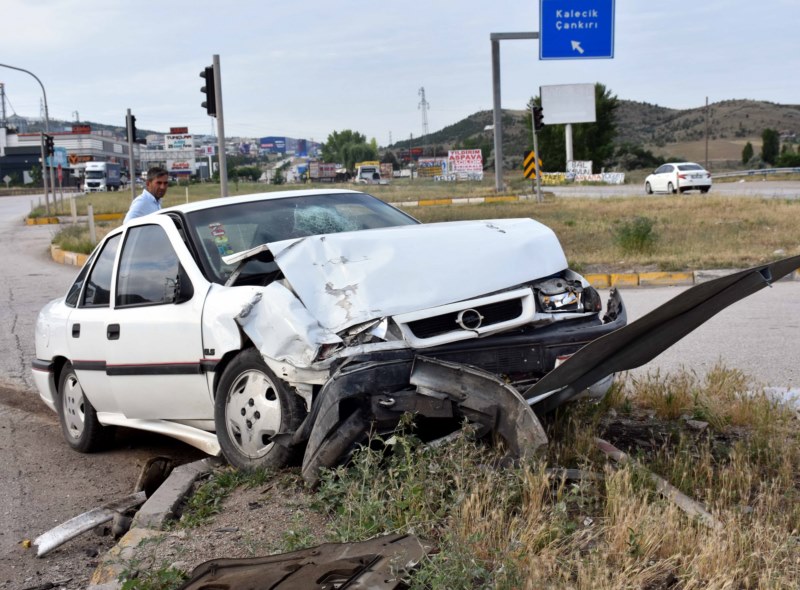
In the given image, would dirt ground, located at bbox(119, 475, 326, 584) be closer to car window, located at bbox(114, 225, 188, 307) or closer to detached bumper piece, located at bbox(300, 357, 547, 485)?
detached bumper piece, located at bbox(300, 357, 547, 485)

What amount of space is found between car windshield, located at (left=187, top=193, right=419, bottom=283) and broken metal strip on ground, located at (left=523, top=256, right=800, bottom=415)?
1796 mm

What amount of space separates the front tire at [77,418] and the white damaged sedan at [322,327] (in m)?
0.36

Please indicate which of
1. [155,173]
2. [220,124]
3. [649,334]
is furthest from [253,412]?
[220,124]

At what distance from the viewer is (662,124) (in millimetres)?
145375

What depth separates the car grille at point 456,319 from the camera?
4473mm

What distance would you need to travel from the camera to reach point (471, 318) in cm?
454

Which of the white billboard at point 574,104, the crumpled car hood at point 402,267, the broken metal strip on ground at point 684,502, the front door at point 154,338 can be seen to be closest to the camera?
the broken metal strip on ground at point 684,502

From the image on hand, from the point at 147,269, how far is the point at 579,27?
2001 cm

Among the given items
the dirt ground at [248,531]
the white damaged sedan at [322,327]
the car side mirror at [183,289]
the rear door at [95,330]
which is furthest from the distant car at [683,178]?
the dirt ground at [248,531]

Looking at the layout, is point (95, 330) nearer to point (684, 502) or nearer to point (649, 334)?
point (649, 334)

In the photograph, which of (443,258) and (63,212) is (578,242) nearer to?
(443,258)

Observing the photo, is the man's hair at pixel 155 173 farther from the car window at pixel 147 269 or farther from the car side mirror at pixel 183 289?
the car side mirror at pixel 183 289

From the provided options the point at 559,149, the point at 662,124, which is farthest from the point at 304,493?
the point at 662,124

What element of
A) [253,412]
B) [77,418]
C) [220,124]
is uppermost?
[220,124]
